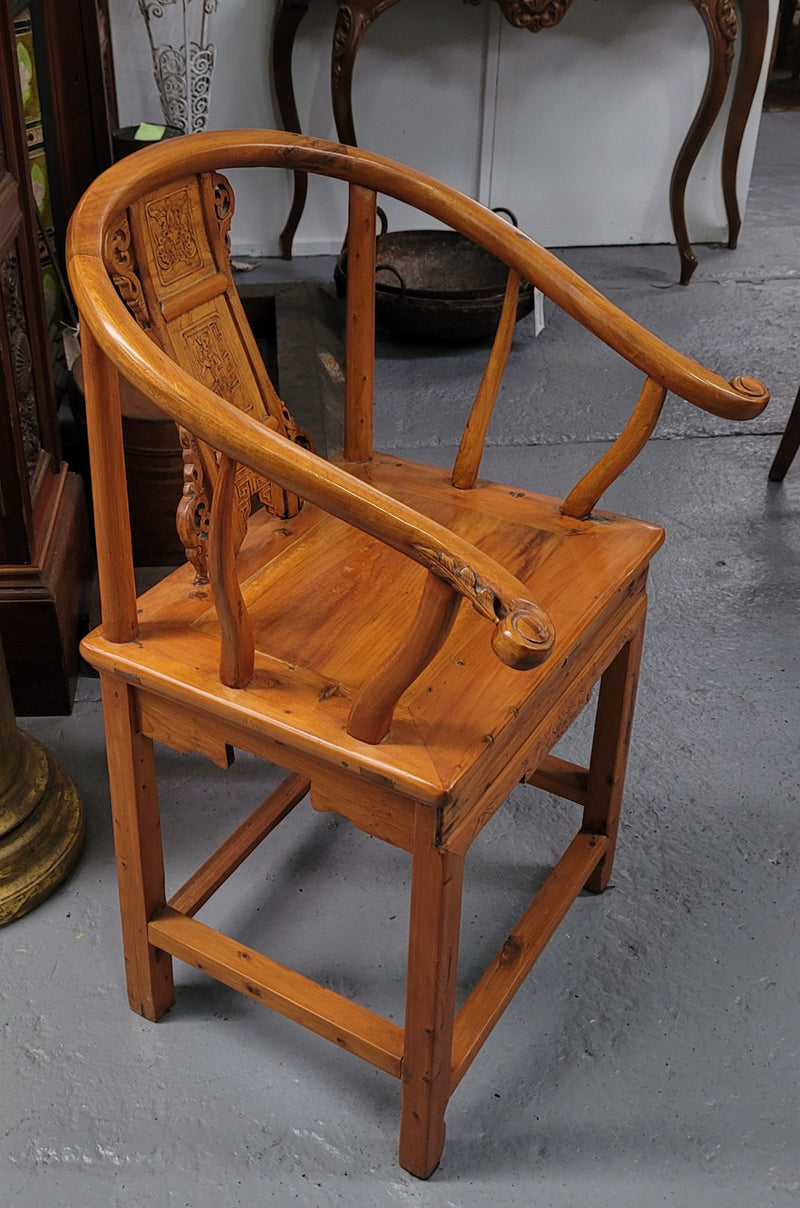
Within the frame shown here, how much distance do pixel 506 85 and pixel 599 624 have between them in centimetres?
299

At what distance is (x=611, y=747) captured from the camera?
1.52m

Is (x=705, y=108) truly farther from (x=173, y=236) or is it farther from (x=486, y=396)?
(x=173, y=236)

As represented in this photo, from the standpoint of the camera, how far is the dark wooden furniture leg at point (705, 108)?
136 inches

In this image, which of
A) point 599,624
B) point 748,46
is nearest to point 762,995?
point 599,624

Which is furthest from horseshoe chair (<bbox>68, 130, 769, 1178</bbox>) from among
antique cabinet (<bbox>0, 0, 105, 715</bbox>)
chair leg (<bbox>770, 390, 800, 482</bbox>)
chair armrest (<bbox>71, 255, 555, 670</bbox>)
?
chair leg (<bbox>770, 390, 800, 482</bbox>)

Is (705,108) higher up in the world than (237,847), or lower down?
higher up

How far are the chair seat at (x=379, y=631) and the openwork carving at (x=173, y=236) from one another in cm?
31

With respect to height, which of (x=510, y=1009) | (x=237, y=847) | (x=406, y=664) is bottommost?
(x=510, y=1009)

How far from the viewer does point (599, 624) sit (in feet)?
4.22

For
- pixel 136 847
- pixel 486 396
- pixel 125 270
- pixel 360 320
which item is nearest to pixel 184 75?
pixel 360 320

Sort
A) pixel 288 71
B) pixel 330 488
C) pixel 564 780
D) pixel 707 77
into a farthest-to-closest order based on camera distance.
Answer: pixel 707 77
pixel 288 71
pixel 564 780
pixel 330 488

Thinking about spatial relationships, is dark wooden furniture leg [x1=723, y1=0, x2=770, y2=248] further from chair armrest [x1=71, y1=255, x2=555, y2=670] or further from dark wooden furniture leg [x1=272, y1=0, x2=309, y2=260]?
chair armrest [x1=71, y1=255, x2=555, y2=670]

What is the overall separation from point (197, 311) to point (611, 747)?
28.8 inches

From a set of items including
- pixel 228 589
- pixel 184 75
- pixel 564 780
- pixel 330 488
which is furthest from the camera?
pixel 184 75
